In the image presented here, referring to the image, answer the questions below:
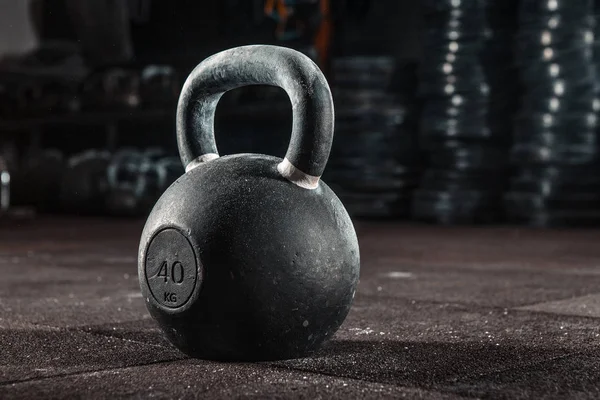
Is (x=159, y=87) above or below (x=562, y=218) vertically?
above

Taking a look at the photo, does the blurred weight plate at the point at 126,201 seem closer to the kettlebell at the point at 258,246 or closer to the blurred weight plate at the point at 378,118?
the blurred weight plate at the point at 378,118

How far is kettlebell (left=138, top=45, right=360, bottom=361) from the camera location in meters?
1.83

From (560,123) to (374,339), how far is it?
5.04 meters

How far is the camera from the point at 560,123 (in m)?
6.89

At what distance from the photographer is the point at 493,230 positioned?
261 inches

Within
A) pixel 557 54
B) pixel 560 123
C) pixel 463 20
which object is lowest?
pixel 560 123

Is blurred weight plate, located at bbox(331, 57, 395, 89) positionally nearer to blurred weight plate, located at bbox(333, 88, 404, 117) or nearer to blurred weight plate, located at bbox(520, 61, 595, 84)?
blurred weight plate, located at bbox(333, 88, 404, 117)

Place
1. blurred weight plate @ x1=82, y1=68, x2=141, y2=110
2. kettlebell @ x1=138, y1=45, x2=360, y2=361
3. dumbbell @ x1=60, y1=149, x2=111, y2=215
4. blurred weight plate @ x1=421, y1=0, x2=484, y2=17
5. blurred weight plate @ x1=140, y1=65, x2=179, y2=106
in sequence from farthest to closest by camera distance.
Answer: blurred weight plate @ x1=82, y1=68, x2=141, y2=110 < blurred weight plate @ x1=140, y1=65, x2=179, y2=106 < dumbbell @ x1=60, y1=149, x2=111, y2=215 < blurred weight plate @ x1=421, y1=0, x2=484, y2=17 < kettlebell @ x1=138, y1=45, x2=360, y2=361

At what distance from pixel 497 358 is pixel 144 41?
34.0ft

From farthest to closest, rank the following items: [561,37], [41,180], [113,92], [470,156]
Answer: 1. [113,92]
2. [41,180]
3. [470,156]
4. [561,37]

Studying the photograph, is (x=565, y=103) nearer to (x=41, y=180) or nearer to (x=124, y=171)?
(x=124, y=171)

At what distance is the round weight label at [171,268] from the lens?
1.87m

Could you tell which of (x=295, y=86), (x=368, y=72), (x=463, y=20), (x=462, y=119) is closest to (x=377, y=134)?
(x=368, y=72)

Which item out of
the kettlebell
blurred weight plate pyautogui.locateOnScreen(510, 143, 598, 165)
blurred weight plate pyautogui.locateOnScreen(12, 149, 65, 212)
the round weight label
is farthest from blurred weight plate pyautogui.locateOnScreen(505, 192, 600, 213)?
the round weight label
